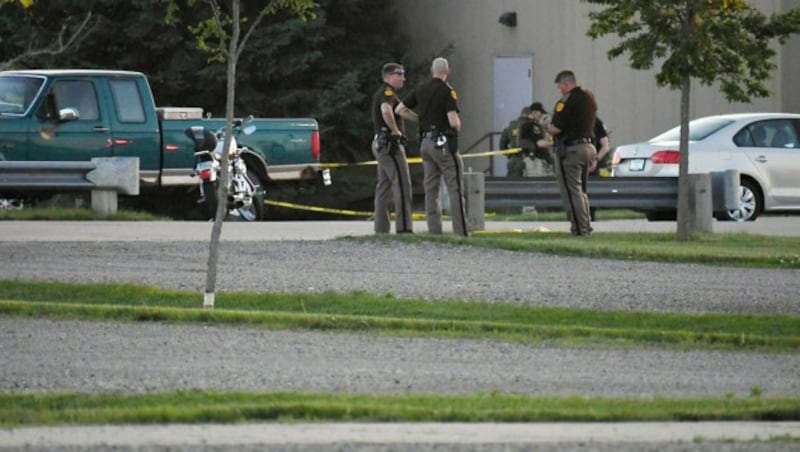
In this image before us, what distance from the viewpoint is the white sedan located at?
87.3 feet

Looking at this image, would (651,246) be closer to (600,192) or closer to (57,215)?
(600,192)

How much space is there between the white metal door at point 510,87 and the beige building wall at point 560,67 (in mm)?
85

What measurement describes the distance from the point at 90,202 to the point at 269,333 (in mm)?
14841

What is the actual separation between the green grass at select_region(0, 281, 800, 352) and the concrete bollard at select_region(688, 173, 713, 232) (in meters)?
8.85

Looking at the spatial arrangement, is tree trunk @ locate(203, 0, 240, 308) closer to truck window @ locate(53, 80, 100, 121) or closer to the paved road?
the paved road

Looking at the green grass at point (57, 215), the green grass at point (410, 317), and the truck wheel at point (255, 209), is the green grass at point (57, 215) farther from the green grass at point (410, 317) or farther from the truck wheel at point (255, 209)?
the green grass at point (410, 317)

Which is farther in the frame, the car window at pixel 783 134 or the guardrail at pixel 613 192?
the car window at pixel 783 134

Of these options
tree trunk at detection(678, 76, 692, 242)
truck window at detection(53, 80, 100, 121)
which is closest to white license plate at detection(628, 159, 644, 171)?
tree trunk at detection(678, 76, 692, 242)

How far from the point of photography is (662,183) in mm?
24250

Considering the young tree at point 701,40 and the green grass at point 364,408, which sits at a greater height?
the young tree at point 701,40

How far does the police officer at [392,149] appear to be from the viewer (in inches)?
798

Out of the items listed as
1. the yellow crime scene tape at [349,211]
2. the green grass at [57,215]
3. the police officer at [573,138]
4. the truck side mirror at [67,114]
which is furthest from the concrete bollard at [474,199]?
the truck side mirror at [67,114]

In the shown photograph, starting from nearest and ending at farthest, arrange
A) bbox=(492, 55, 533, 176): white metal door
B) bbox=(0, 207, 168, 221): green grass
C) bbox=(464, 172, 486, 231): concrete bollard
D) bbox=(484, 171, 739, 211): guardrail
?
1. bbox=(464, 172, 486, 231): concrete bollard
2. bbox=(484, 171, 739, 211): guardrail
3. bbox=(0, 207, 168, 221): green grass
4. bbox=(492, 55, 533, 176): white metal door

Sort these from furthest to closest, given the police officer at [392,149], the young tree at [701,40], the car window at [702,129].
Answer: the car window at [702,129] < the young tree at [701,40] < the police officer at [392,149]
